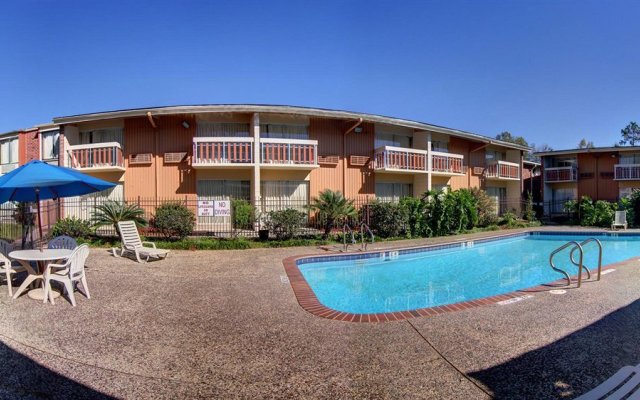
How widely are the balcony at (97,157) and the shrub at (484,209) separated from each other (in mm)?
19379

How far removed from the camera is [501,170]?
79.0 feet

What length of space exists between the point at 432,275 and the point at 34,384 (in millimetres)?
8821

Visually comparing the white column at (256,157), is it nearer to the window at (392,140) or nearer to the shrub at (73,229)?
the shrub at (73,229)

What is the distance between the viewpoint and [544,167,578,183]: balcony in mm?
26547

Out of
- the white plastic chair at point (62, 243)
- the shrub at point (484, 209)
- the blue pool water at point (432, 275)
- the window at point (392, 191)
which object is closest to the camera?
the white plastic chair at point (62, 243)

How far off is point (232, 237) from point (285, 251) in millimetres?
3016

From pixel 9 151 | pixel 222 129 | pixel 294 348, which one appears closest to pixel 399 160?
pixel 222 129

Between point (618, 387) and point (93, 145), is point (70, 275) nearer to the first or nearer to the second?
point (618, 387)

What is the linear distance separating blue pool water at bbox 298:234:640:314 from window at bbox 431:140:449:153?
28.7 feet

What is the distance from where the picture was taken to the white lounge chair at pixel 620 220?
18.7 m

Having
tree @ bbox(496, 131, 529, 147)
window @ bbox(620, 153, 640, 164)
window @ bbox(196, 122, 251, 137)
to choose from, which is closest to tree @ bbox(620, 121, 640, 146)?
tree @ bbox(496, 131, 529, 147)

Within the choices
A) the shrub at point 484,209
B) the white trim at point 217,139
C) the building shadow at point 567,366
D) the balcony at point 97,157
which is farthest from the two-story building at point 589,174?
the balcony at point 97,157

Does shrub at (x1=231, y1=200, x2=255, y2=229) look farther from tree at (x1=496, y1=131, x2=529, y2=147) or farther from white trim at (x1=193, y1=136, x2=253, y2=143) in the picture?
tree at (x1=496, y1=131, x2=529, y2=147)

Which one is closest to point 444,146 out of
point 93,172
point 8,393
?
point 93,172
